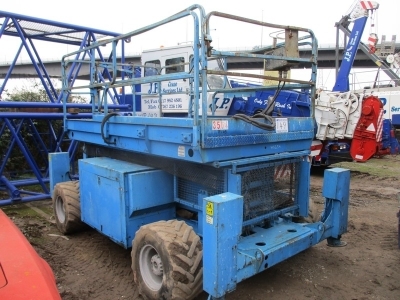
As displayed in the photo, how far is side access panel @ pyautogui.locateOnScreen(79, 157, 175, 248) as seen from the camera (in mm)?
3572

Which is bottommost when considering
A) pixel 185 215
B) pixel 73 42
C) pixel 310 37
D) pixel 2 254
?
pixel 185 215

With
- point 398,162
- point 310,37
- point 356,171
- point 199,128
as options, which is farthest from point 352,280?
point 398,162

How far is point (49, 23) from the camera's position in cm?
696

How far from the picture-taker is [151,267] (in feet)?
10.8

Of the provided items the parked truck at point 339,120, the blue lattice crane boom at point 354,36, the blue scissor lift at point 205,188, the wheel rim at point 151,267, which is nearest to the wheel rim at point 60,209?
the blue scissor lift at point 205,188

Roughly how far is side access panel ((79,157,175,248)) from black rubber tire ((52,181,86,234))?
0.81 metres

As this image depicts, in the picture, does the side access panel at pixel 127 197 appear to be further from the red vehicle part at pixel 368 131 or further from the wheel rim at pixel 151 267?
the red vehicle part at pixel 368 131

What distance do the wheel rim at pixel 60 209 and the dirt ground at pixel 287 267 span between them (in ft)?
0.83

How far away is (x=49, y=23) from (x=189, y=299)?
626cm

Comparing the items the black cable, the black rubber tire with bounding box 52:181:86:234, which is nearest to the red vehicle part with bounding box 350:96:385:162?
the black cable

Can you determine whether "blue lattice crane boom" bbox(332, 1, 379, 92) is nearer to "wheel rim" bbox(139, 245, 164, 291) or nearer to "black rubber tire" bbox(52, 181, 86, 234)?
"black rubber tire" bbox(52, 181, 86, 234)

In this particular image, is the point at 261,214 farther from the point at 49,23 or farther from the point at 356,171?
the point at 356,171

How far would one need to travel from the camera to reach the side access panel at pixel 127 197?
357 cm

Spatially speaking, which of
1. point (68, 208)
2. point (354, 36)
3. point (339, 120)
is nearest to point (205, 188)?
point (68, 208)
